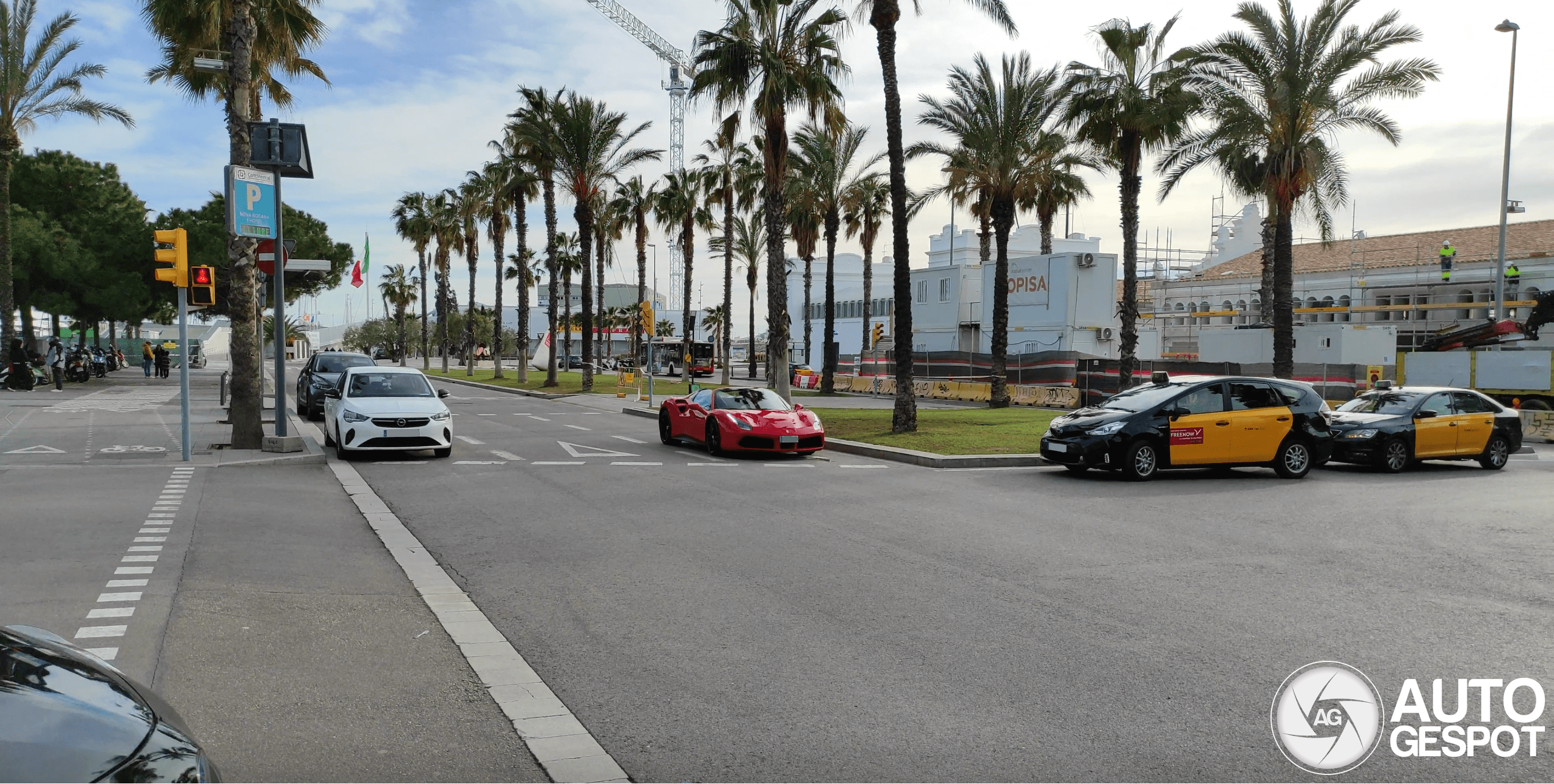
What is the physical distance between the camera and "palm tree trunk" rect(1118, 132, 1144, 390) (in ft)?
94.7

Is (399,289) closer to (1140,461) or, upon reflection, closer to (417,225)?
(417,225)

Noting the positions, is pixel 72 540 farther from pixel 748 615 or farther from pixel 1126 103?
pixel 1126 103

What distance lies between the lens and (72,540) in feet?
28.8

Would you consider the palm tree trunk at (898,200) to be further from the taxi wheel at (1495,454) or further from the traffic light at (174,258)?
the traffic light at (174,258)

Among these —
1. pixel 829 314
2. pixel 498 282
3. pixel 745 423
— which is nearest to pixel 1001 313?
pixel 829 314

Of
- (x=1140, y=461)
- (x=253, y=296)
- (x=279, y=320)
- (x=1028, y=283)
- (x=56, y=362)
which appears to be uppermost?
(x=1028, y=283)

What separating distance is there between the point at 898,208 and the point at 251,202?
1261 centimetres

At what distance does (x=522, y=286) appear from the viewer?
154 ft

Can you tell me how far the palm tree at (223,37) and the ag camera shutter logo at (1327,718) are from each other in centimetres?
1700

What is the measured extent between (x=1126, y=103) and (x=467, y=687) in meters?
27.1

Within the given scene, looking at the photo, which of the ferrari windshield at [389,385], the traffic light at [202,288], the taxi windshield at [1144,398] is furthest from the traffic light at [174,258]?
the taxi windshield at [1144,398]

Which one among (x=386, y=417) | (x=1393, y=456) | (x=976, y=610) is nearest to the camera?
(x=976, y=610)

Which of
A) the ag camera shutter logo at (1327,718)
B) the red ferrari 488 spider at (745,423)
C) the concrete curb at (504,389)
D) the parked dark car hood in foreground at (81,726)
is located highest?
the parked dark car hood in foreground at (81,726)

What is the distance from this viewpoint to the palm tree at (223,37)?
1839cm
